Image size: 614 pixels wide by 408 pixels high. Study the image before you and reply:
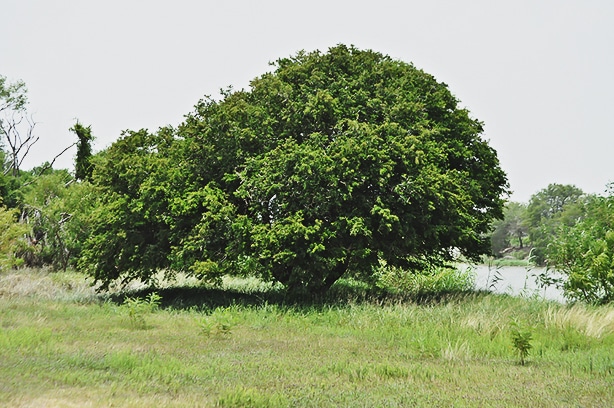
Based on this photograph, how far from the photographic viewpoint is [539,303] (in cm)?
1540

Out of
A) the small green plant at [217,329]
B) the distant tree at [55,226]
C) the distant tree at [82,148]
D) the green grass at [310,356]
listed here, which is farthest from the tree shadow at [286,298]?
the distant tree at [82,148]

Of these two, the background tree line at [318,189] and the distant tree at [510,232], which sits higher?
the distant tree at [510,232]

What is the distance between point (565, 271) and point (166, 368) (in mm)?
13333

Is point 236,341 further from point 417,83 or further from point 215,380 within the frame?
point 417,83

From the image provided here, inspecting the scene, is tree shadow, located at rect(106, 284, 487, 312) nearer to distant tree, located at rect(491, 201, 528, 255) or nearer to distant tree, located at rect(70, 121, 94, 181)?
distant tree, located at rect(70, 121, 94, 181)

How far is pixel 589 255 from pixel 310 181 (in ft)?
27.3

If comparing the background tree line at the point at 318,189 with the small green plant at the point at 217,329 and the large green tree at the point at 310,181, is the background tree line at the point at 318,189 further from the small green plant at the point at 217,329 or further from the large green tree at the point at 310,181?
the small green plant at the point at 217,329

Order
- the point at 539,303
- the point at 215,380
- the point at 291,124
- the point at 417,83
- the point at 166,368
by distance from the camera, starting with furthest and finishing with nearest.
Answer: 1. the point at 417,83
2. the point at 291,124
3. the point at 539,303
4. the point at 166,368
5. the point at 215,380

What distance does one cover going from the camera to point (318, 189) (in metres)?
16.1

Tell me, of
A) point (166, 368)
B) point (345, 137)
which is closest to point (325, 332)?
point (166, 368)

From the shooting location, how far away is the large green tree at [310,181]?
1605 centimetres

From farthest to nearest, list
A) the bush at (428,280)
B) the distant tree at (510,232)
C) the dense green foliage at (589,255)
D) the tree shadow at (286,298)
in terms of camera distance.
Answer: the distant tree at (510,232)
the bush at (428,280)
the tree shadow at (286,298)
the dense green foliage at (589,255)

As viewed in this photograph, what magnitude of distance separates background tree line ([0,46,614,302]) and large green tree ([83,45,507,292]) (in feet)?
0.17

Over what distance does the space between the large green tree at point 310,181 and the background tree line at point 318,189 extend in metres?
0.05
